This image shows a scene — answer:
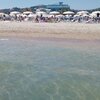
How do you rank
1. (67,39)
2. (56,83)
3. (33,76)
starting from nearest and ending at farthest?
(56,83), (33,76), (67,39)

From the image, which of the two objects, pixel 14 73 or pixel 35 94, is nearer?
pixel 35 94

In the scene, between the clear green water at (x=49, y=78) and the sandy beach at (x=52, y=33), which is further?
the sandy beach at (x=52, y=33)

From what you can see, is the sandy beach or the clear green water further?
the sandy beach

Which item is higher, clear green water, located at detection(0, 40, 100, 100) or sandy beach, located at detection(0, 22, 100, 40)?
clear green water, located at detection(0, 40, 100, 100)

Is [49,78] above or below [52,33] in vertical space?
above

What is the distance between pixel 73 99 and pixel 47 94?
0.75m

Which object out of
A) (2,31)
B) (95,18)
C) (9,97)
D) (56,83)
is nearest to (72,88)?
(56,83)

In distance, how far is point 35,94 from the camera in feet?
27.8

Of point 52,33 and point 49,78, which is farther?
point 52,33

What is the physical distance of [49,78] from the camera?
1033 centimetres

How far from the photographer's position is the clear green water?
332 inches

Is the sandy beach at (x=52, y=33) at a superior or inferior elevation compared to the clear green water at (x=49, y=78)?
inferior

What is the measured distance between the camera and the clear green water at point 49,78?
8.45 m

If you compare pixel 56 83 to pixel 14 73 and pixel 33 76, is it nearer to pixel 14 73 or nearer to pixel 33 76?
pixel 33 76
